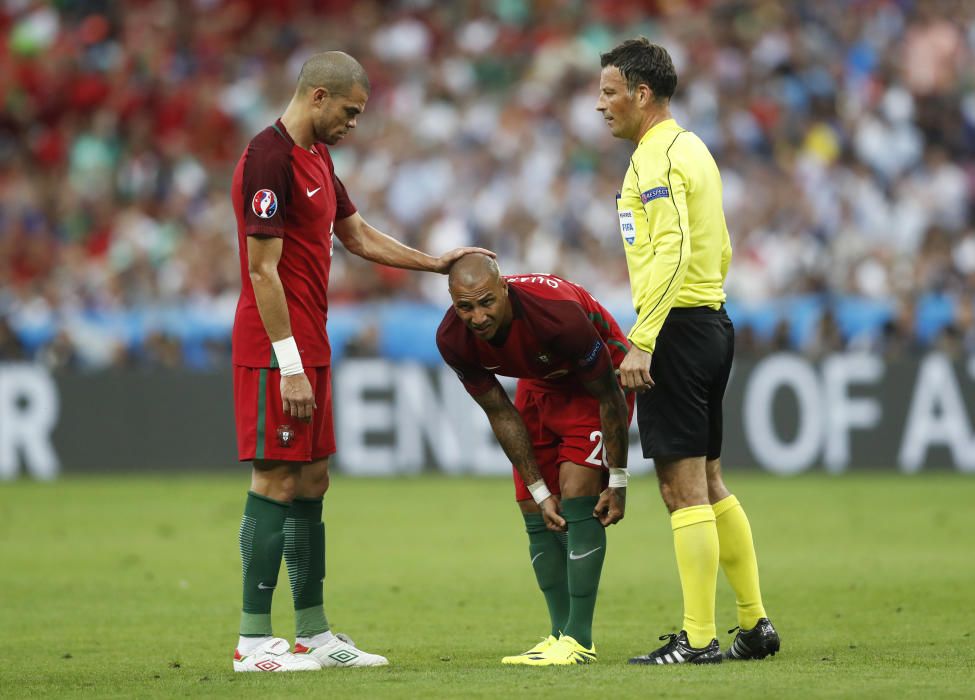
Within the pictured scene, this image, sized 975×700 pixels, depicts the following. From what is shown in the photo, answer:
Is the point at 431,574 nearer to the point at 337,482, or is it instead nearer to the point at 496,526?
the point at 496,526

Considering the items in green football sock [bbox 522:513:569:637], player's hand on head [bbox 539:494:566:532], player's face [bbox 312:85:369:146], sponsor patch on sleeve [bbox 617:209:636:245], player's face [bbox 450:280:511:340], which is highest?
player's face [bbox 312:85:369:146]

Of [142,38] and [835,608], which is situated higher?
[142,38]

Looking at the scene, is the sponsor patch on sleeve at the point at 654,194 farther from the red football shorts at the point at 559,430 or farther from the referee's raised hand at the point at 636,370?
the red football shorts at the point at 559,430

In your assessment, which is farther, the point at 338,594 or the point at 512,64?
the point at 512,64

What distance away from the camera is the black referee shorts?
6918 mm

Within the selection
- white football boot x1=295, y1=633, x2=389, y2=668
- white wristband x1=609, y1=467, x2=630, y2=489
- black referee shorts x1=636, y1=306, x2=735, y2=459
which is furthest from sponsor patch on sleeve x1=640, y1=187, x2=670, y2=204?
white football boot x1=295, y1=633, x2=389, y2=668

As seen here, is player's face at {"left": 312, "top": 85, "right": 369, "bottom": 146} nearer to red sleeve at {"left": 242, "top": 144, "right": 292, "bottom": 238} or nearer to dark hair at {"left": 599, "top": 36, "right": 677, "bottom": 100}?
red sleeve at {"left": 242, "top": 144, "right": 292, "bottom": 238}

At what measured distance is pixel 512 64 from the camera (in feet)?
76.3

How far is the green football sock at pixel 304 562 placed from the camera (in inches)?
293

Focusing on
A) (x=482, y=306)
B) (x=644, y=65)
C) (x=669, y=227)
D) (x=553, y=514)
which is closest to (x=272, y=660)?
(x=553, y=514)

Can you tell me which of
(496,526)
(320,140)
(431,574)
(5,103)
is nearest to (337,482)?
(496,526)

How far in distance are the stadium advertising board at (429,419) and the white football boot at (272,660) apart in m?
10.3

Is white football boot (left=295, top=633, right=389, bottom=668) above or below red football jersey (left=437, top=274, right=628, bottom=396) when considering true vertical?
below

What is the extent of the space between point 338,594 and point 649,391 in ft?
12.2
